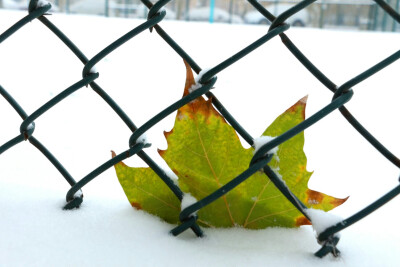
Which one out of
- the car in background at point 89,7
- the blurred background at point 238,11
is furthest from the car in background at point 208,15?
the car in background at point 89,7

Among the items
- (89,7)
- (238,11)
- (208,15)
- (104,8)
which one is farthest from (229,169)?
(238,11)

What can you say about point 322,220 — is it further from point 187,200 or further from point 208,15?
point 208,15

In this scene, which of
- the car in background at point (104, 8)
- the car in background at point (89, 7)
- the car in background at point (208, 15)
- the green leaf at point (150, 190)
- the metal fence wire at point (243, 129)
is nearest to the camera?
the metal fence wire at point (243, 129)

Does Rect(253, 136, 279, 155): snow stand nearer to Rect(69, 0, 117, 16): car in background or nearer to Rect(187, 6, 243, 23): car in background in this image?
Rect(69, 0, 117, 16): car in background

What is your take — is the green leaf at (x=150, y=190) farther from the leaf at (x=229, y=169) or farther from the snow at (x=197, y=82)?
the snow at (x=197, y=82)

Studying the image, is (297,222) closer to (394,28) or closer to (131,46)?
(131,46)

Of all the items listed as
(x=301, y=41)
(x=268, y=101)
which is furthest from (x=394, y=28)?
(x=268, y=101)

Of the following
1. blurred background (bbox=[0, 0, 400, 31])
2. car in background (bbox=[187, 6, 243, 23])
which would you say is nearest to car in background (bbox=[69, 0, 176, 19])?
blurred background (bbox=[0, 0, 400, 31])
